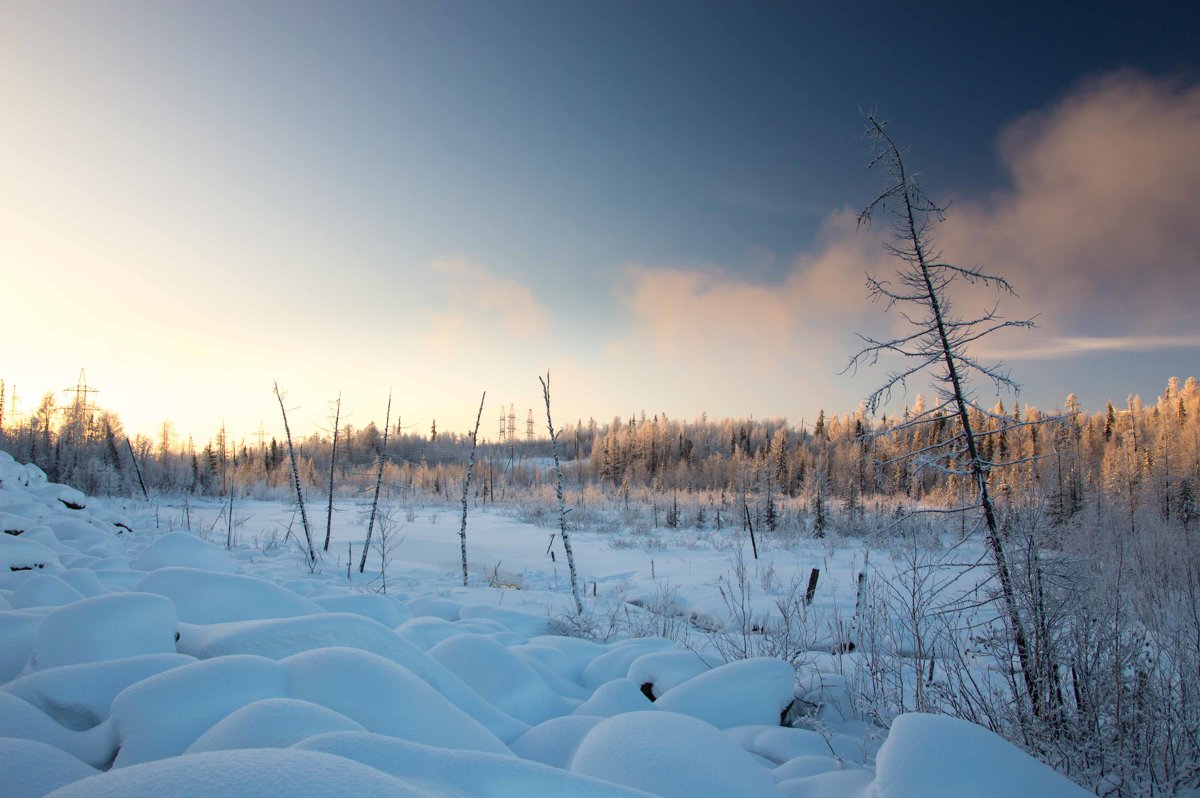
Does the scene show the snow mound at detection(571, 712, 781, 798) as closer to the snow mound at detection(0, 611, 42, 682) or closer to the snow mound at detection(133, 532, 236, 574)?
the snow mound at detection(0, 611, 42, 682)

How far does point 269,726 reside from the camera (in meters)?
1.77

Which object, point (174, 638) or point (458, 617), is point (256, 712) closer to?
point (174, 638)

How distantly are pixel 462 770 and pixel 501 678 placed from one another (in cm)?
195

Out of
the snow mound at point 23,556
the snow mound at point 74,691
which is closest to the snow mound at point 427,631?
the snow mound at point 74,691

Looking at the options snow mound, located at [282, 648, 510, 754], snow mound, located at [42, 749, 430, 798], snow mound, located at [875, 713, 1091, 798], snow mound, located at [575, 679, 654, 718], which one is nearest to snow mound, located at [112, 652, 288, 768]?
snow mound, located at [282, 648, 510, 754]

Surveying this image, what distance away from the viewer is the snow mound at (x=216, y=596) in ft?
12.5

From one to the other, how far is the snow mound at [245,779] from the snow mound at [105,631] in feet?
6.88

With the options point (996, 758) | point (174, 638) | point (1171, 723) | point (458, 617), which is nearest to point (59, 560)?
point (458, 617)

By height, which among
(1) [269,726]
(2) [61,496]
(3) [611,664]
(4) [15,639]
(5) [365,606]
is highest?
(1) [269,726]

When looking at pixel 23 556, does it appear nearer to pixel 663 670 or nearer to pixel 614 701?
pixel 614 701

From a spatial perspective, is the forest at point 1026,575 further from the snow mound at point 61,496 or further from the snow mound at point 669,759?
the snow mound at point 61,496

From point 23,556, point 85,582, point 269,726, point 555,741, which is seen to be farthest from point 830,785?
point 23,556

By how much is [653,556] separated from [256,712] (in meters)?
15.1

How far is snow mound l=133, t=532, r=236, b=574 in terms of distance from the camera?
5293 millimetres
